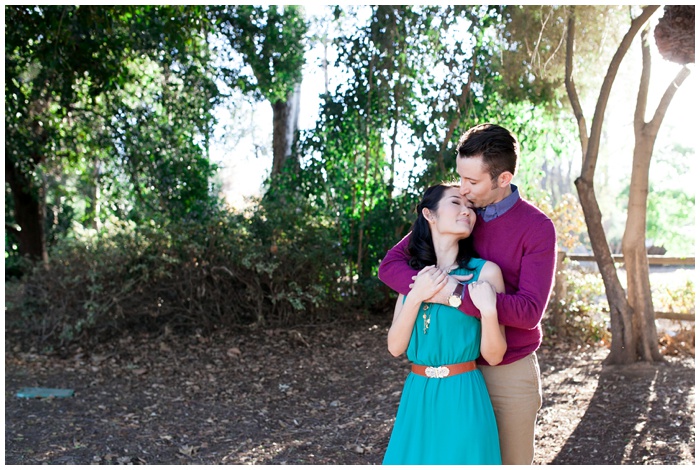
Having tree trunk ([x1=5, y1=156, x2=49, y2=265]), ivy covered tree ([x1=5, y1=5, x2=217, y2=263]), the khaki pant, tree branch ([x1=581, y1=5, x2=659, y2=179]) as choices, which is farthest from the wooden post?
tree trunk ([x1=5, y1=156, x2=49, y2=265])

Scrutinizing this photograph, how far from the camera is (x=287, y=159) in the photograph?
931cm

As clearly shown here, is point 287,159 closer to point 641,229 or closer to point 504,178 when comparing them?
point 641,229

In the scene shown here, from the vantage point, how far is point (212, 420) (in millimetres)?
5812

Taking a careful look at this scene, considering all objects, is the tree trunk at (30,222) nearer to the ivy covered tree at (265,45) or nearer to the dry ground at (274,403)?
the ivy covered tree at (265,45)

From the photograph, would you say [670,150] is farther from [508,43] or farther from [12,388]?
[12,388]

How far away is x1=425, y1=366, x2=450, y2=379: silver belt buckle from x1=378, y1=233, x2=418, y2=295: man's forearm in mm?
293

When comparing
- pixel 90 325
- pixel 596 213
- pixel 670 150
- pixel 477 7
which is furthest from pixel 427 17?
pixel 670 150

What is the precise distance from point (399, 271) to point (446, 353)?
351 millimetres

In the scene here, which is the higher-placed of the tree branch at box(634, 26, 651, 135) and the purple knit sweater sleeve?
the tree branch at box(634, 26, 651, 135)

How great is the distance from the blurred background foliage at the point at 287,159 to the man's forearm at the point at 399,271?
4937 millimetres

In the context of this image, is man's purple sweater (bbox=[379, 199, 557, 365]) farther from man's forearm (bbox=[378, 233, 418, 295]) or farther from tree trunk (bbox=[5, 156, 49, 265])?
tree trunk (bbox=[5, 156, 49, 265])

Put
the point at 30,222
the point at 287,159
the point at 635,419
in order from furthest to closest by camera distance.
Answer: the point at 30,222 → the point at 287,159 → the point at 635,419

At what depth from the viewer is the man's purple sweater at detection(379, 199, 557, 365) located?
2.43m

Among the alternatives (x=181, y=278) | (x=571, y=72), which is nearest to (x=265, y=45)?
(x=181, y=278)
